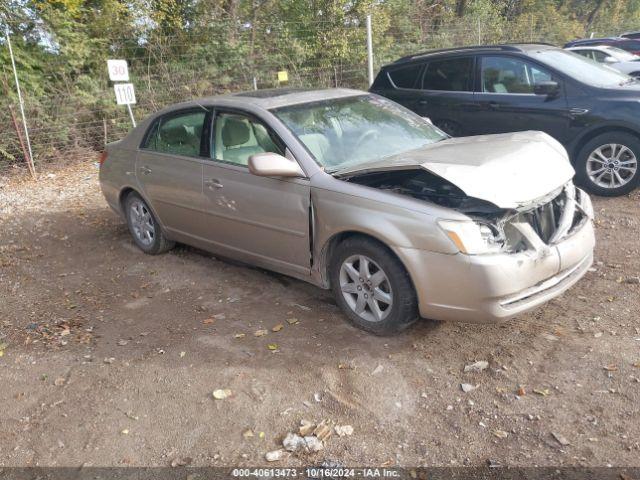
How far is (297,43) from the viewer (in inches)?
536

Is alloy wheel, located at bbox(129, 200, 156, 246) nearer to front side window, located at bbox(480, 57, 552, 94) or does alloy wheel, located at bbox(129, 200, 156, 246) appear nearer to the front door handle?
the front door handle

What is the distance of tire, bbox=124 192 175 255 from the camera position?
5.80 m

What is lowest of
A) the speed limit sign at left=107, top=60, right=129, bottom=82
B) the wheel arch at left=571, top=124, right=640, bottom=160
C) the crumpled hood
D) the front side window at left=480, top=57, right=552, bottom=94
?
the wheel arch at left=571, top=124, right=640, bottom=160

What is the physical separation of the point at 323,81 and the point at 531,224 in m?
11.1

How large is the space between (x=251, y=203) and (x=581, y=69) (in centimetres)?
484

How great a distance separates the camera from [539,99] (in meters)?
6.82

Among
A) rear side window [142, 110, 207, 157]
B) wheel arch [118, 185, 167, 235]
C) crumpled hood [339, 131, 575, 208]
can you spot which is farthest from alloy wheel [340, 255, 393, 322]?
wheel arch [118, 185, 167, 235]

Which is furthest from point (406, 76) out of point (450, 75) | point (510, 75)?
point (510, 75)

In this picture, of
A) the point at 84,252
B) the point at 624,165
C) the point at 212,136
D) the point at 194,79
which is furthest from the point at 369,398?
the point at 194,79

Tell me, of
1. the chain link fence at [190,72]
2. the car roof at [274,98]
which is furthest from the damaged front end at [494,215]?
the chain link fence at [190,72]

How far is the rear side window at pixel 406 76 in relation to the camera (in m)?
7.94

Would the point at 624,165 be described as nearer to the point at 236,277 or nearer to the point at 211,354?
the point at 236,277

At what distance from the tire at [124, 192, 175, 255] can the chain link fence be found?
209 inches

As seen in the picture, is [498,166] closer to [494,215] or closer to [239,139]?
[494,215]
